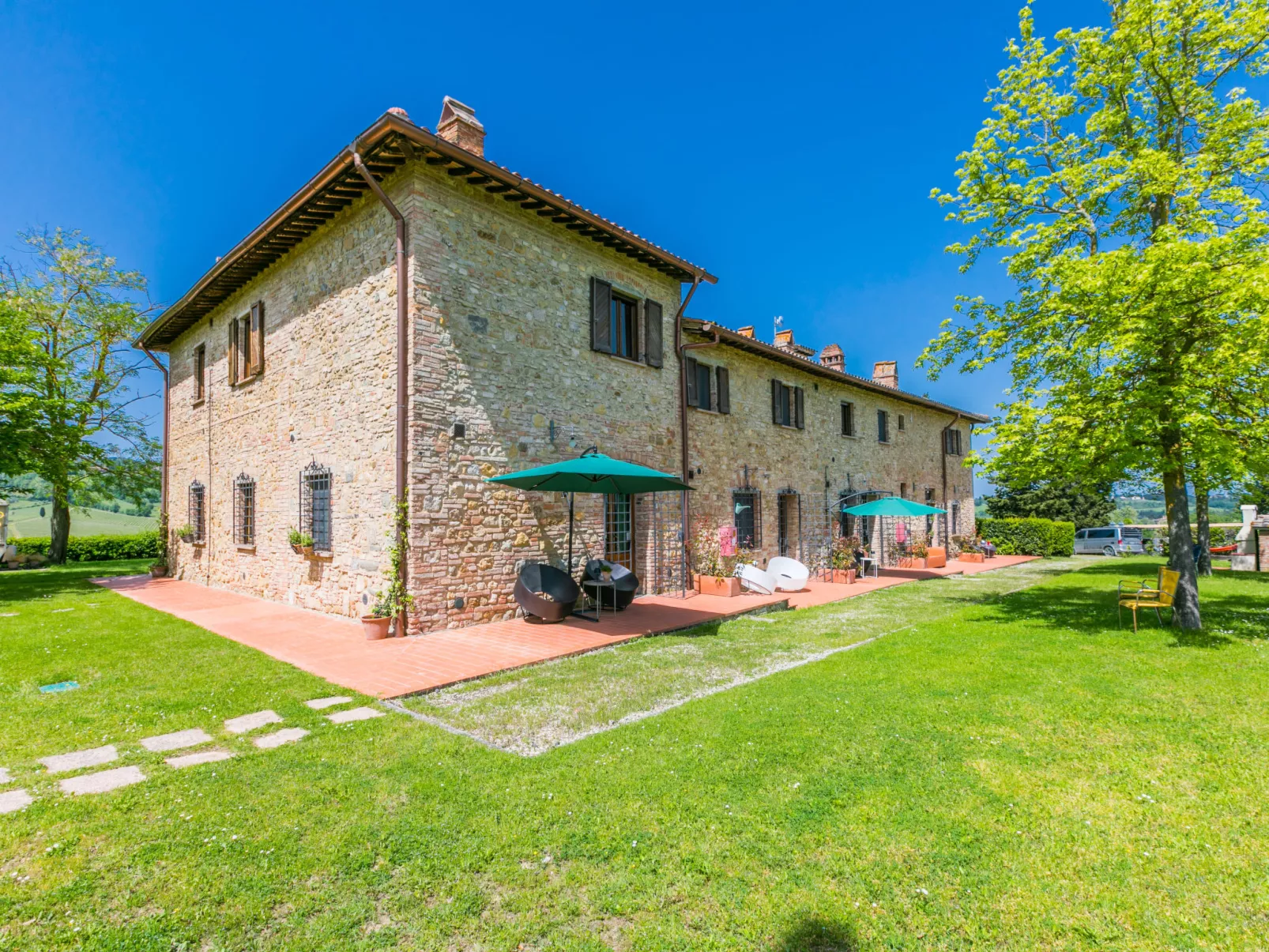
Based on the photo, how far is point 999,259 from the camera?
989 cm

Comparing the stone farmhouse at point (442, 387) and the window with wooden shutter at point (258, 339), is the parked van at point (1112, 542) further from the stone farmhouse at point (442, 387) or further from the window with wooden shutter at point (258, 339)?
the window with wooden shutter at point (258, 339)

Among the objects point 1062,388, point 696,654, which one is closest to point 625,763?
point 696,654

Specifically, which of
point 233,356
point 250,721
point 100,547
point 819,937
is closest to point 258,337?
point 233,356

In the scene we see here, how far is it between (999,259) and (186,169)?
641 inches

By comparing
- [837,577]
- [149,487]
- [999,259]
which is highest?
[999,259]

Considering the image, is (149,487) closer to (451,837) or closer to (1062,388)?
(451,837)

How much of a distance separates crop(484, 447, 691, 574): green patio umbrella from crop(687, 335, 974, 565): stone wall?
13.1ft

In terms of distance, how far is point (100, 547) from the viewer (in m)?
20.9

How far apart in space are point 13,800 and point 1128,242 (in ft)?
44.9

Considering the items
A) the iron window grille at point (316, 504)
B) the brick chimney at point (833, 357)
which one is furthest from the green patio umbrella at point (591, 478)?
the brick chimney at point (833, 357)

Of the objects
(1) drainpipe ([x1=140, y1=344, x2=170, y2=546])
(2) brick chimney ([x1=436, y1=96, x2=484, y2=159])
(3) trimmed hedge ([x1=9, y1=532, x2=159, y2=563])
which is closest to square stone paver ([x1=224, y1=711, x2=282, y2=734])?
(2) brick chimney ([x1=436, y1=96, x2=484, y2=159])

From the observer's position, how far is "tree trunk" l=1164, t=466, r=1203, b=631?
299 inches

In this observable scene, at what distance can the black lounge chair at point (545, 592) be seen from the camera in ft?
27.1

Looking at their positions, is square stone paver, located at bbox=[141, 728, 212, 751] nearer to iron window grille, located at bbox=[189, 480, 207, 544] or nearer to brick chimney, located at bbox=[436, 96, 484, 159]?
brick chimney, located at bbox=[436, 96, 484, 159]
